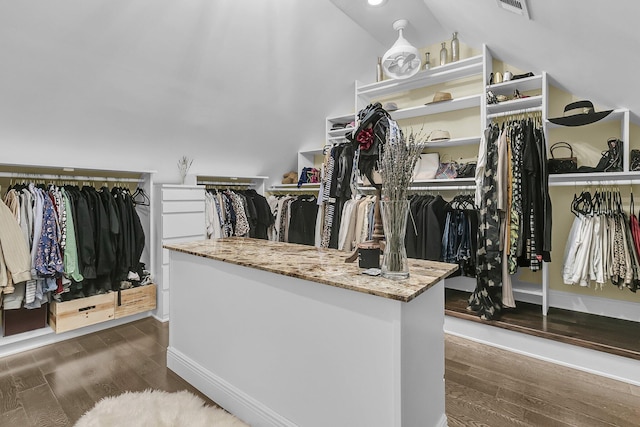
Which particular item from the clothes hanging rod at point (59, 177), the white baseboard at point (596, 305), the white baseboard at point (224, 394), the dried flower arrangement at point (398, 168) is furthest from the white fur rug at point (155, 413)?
the white baseboard at point (596, 305)

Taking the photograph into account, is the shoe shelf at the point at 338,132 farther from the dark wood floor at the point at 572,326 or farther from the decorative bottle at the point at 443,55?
the dark wood floor at the point at 572,326

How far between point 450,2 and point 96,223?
11.4 ft

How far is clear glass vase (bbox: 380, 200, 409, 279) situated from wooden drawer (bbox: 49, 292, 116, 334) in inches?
109

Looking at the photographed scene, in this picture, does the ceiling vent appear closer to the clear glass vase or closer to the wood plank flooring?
the clear glass vase

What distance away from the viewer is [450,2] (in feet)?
8.70

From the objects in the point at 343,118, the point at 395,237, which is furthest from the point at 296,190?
the point at 395,237

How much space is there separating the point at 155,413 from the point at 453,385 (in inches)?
70.5

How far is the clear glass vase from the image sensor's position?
1370 millimetres

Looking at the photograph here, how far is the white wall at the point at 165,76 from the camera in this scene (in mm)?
2352

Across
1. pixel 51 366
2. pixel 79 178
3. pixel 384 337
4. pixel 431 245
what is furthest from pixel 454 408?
pixel 79 178

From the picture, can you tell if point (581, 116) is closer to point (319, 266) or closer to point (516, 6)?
point (516, 6)

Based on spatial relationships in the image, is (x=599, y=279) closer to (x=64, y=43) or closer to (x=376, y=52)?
(x=376, y=52)

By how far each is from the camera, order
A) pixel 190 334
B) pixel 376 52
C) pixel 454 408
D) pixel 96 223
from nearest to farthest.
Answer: pixel 454 408 → pixel 190 334 → pixel 96 223 → pixel 376 52

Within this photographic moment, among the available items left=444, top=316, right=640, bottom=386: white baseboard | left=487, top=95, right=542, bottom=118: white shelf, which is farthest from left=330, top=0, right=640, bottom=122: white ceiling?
left=444, top=316, right=640, bottom=386: white baseboard
